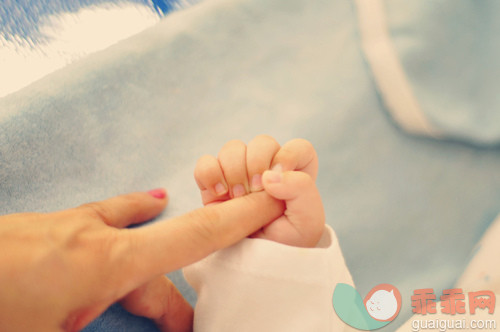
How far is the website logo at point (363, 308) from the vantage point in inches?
21.4

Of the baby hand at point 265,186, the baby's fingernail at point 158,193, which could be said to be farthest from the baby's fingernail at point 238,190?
the baby's fingernail at point 158,193

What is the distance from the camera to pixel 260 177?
548mm

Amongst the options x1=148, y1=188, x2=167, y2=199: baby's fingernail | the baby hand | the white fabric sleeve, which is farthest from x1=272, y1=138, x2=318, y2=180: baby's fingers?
x1=148, y1=188, x2=167, y2=199: baby's fingernail

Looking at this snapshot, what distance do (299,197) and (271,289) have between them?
0.14 m

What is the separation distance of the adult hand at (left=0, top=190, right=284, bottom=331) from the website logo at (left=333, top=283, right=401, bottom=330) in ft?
0.56

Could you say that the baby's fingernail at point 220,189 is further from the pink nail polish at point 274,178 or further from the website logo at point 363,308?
the website logo at point 363,308

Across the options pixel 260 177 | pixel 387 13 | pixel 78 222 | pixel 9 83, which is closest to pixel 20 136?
pixel 9 83

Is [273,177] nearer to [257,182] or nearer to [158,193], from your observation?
[257,182]

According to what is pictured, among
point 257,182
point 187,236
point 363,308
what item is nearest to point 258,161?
point 257,182

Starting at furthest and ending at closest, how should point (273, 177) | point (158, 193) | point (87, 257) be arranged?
1. point (158, 193)
2. point (273, 177)
3. point (87, 257)

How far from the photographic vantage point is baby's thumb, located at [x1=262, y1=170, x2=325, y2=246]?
51 centimetres

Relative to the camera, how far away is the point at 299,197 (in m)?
0.52

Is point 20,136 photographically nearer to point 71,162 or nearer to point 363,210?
point 71,162

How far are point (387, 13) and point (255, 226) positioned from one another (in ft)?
1.92
